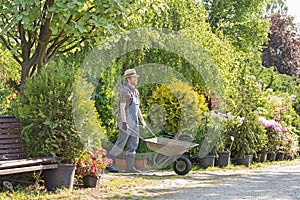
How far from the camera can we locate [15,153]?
601 centimetres

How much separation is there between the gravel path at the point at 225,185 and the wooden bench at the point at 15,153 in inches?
45.4

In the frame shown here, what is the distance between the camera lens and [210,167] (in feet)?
30.3

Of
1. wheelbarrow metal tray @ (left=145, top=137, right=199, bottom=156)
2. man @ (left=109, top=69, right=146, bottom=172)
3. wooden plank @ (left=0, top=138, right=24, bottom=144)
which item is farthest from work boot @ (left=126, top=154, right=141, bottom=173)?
wooden plank @ (left=0, top=138, right=24, bottom=144)

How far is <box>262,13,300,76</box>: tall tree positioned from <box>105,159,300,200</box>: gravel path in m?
14.8

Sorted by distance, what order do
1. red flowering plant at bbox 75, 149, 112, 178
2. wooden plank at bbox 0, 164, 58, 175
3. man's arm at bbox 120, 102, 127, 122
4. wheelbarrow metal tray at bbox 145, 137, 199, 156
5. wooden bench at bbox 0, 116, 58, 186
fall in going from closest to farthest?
1. wooden plank at bbox 0, 164, 58, 175
2. wooden bench at bbox 0, 116, 58, 186
3. red flowering plant at bbox 75, 149, 112, 178
4. man's arm at bbox 120, 102, 127, 122
5. wheelbarrow metal tray at bbox 145, 137, 199, 156

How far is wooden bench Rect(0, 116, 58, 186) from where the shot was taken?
5.43m

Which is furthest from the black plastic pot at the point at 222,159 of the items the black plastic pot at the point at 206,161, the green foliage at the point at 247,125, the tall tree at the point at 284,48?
the tall tree at the point at 284,48

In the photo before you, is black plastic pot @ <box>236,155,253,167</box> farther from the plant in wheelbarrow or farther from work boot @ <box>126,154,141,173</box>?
work boot @ <box>126,154,141,173</box>

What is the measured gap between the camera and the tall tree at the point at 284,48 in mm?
23172

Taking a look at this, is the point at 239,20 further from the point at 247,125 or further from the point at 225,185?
the point at 225,185

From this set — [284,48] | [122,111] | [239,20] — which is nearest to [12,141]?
[122,111]

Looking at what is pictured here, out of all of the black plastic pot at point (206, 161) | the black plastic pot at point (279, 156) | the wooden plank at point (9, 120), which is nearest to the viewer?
the wooden plank at point (9, 120)

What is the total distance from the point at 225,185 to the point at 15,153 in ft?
9.84

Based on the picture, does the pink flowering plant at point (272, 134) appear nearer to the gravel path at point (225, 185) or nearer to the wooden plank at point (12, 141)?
the gravel path at point (225, 185)
